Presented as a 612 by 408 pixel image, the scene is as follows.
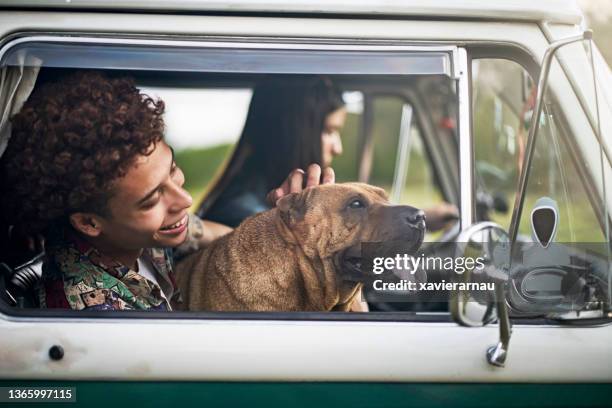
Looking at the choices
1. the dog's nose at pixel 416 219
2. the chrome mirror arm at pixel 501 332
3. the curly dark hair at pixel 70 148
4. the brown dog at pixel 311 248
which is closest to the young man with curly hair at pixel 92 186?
the curly dark hair at pixel 70 148

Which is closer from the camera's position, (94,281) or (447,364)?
(447,364)

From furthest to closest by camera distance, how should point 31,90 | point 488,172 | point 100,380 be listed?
point 488,172
point 31,90
point 100,380

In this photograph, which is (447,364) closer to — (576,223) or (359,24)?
(576,223)

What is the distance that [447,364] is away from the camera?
1.98m

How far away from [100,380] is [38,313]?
241 millimetres

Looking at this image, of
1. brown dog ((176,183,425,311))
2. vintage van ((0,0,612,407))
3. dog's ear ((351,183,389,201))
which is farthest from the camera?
dog's ear ((351,183,389,201))

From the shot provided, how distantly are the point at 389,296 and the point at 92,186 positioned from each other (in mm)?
853

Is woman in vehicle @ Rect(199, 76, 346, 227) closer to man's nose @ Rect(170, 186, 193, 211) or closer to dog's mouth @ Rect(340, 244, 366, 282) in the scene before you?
man's nose @ Rect(170, 186, 193, 211)

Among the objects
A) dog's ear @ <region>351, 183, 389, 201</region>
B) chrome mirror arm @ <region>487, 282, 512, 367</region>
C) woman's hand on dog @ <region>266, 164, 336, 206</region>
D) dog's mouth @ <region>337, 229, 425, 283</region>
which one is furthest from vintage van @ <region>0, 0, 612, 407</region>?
woman's hand on dog @ <region>266, 164, 336, 206</region>

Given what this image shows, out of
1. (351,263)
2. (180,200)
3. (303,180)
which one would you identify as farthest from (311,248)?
(180,200)

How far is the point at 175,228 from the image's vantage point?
231cm

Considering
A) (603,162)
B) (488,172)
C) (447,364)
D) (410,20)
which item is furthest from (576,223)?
(488,172)

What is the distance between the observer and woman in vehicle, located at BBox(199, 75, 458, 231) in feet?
11.3

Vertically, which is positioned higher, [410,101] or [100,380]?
[410,101]
